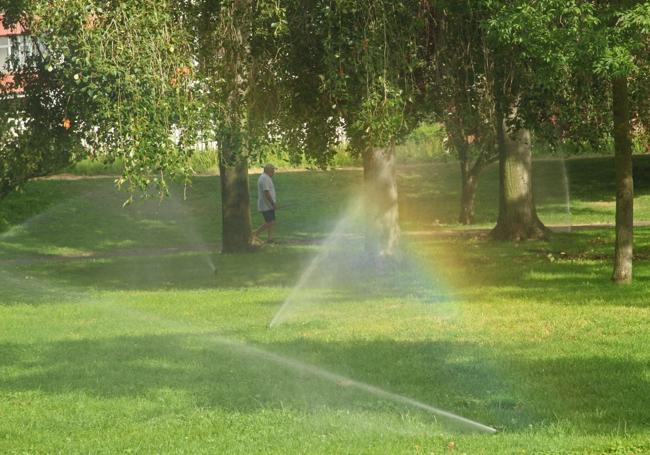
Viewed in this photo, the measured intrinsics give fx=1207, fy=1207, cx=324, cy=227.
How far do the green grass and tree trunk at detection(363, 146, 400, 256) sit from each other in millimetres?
505

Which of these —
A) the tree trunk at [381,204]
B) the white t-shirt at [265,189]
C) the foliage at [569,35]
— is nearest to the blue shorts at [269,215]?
the white t-shirt at [265,189]

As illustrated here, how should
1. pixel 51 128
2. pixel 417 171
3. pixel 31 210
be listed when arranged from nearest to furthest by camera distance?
pixel 51 128, pixel 31 210, pixel 417 171

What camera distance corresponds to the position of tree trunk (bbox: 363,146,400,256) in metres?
19.9

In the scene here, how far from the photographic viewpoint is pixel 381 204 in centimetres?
2012

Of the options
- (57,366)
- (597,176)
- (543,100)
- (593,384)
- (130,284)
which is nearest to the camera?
(593,384)

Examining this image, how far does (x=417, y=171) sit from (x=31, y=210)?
542 inches

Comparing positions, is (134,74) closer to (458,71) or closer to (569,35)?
Result: (458,71)

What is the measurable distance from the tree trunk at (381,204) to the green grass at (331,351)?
505 millimetres

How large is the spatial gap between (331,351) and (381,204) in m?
8.84

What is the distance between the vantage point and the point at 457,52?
51.0ft

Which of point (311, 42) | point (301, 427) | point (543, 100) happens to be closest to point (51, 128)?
point (311, 42)

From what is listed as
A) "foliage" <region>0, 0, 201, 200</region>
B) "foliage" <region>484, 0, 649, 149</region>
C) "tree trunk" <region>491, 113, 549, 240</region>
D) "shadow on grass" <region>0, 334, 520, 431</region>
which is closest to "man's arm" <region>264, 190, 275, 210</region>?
"tree trunk" <region>491, 113, 549, 240</region>

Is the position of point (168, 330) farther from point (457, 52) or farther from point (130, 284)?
point (130, 284)

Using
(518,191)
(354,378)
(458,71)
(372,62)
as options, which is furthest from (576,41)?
(518,191)
